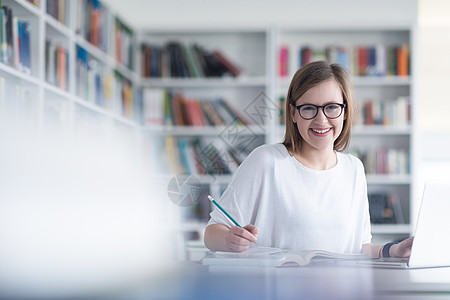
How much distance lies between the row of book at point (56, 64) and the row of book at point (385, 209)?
7.29ft

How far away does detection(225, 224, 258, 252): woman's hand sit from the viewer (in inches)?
43.4

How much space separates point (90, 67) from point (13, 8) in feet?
2.59

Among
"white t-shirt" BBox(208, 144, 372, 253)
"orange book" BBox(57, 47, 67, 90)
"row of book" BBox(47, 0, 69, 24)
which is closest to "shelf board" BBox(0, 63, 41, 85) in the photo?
"orange book" BBox(57, 47, 67, 90)

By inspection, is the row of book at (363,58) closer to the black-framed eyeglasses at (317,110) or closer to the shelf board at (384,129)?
the shelf board at (384,129)

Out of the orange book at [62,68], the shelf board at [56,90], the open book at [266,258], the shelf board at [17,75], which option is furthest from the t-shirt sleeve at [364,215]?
the orange book at [62,68]

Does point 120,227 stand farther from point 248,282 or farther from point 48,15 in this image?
point 248,282

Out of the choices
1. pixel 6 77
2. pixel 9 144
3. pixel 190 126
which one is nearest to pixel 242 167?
pixel 9 144

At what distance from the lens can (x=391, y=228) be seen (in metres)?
3.78

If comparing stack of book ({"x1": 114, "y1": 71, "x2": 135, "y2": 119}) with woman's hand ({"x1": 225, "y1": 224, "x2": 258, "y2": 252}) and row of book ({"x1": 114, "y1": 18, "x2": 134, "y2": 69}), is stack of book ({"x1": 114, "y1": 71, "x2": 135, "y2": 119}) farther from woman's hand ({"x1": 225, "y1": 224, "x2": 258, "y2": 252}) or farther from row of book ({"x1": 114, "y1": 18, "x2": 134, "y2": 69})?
woman's hand ({"x1": 225, "y1": 224, "x2": 258, "y2": 252})

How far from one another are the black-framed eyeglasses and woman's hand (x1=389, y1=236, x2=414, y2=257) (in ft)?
1.19

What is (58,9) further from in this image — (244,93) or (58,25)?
(244,93)

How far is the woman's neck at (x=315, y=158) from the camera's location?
1.45m

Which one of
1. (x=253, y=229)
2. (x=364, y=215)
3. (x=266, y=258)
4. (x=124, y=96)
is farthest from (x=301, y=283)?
(x=124, y=96)

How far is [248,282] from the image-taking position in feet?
2.52
